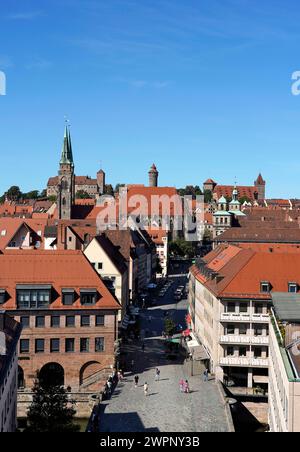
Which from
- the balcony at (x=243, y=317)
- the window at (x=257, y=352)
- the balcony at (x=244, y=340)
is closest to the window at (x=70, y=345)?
the balcony at (x=244, y=340)

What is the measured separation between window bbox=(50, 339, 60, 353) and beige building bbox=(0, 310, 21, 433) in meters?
9.32

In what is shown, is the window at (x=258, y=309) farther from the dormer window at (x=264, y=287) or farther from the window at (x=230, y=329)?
the window at (x=230, y=329)

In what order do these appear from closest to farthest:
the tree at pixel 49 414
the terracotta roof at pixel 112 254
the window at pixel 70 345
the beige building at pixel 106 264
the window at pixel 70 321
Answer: the tree at pixel 49 414
the window at pixel 70 345
the window at pixel 70 321
the beige building at pixel 106 264
the terracotta roof at pixel 112 254

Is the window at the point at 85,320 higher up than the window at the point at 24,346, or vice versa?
the window at the point at 85,320

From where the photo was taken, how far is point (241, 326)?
52219mm

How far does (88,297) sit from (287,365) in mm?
25725

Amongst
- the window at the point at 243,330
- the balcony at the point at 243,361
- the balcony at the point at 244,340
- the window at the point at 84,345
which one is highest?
the window at the point at 243,330

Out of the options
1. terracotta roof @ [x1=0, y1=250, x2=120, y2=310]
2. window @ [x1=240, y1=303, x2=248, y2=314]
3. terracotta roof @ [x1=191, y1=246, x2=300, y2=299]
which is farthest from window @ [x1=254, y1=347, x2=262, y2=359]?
terracotta roof @ [x1=0, y1=250, x2=120, y2=310]

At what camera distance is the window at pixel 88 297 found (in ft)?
171

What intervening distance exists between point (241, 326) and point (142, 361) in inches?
405

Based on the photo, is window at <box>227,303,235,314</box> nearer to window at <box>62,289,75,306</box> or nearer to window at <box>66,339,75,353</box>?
window at <box>62,289,75,306</box>

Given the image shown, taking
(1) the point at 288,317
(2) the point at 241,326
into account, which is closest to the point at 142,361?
(2) the point at 241,326

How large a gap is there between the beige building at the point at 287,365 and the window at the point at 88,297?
1672 cm
